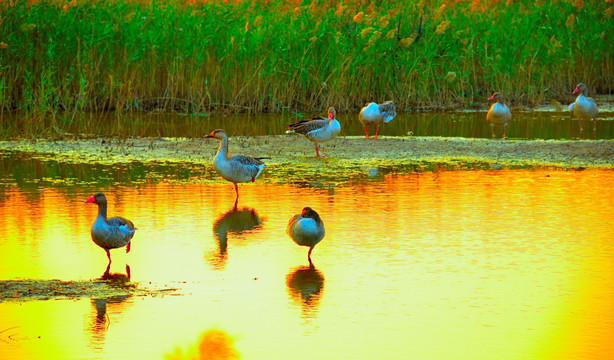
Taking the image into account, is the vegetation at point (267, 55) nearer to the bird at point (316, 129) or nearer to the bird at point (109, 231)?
the bird at point (316, 129)

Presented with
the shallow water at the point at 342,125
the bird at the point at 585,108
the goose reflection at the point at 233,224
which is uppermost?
the bird at the point at 585,108

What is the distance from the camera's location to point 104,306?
781 centimetres

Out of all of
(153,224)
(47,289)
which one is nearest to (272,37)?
(153,224)

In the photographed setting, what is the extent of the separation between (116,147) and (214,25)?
6905mm

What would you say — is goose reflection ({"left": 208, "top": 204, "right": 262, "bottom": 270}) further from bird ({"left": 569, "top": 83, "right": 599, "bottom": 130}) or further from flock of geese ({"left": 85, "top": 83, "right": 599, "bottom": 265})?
bird ({"left": 569, "top": 83, "right": 599, "bottom": 130})

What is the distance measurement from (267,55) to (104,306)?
15766 millimetres

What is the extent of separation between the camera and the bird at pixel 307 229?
9.36 m

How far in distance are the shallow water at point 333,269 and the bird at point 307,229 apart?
23cm

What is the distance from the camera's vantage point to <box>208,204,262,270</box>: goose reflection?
10.0 metres

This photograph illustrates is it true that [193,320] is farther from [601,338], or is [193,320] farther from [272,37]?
[272,37]

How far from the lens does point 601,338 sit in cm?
696

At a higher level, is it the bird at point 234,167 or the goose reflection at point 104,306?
the bird at point 234,167

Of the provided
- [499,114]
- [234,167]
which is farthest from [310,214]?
[499,114]

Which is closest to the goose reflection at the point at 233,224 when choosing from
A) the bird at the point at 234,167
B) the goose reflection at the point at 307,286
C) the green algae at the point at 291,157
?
the bird at the point at 234,167
